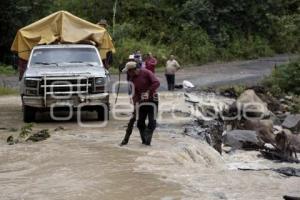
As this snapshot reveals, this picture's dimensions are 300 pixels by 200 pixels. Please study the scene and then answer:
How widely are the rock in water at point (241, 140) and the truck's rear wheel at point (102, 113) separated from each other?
125 inches

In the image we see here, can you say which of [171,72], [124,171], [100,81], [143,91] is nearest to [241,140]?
[100,81]

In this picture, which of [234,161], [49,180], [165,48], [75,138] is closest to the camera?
[49,180]

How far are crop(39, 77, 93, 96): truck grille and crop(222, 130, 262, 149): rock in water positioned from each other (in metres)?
4.06

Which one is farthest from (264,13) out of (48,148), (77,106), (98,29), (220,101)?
(48,148)

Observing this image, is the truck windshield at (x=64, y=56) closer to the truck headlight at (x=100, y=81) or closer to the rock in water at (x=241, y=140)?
the truck headlight at (x=100, y=81)

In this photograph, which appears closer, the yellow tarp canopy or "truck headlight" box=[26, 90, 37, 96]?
"truck headlight" box=[26, 90, 37, 96]

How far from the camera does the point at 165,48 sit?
1467 inches

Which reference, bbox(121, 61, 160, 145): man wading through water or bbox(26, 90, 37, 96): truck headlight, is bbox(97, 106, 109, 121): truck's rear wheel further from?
bbox(121, 61, 160, 145): man wading through water

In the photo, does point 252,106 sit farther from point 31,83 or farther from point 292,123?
point 31,83

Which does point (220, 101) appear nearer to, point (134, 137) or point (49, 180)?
point (134, 137)

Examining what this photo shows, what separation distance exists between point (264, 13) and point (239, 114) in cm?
2355

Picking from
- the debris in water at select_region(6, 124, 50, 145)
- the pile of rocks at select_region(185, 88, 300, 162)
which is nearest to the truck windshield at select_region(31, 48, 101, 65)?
the debris in water at select_region(6, 124, 50, 145)

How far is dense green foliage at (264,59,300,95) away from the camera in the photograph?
2646 centimetres

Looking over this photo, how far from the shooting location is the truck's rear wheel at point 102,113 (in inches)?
628
